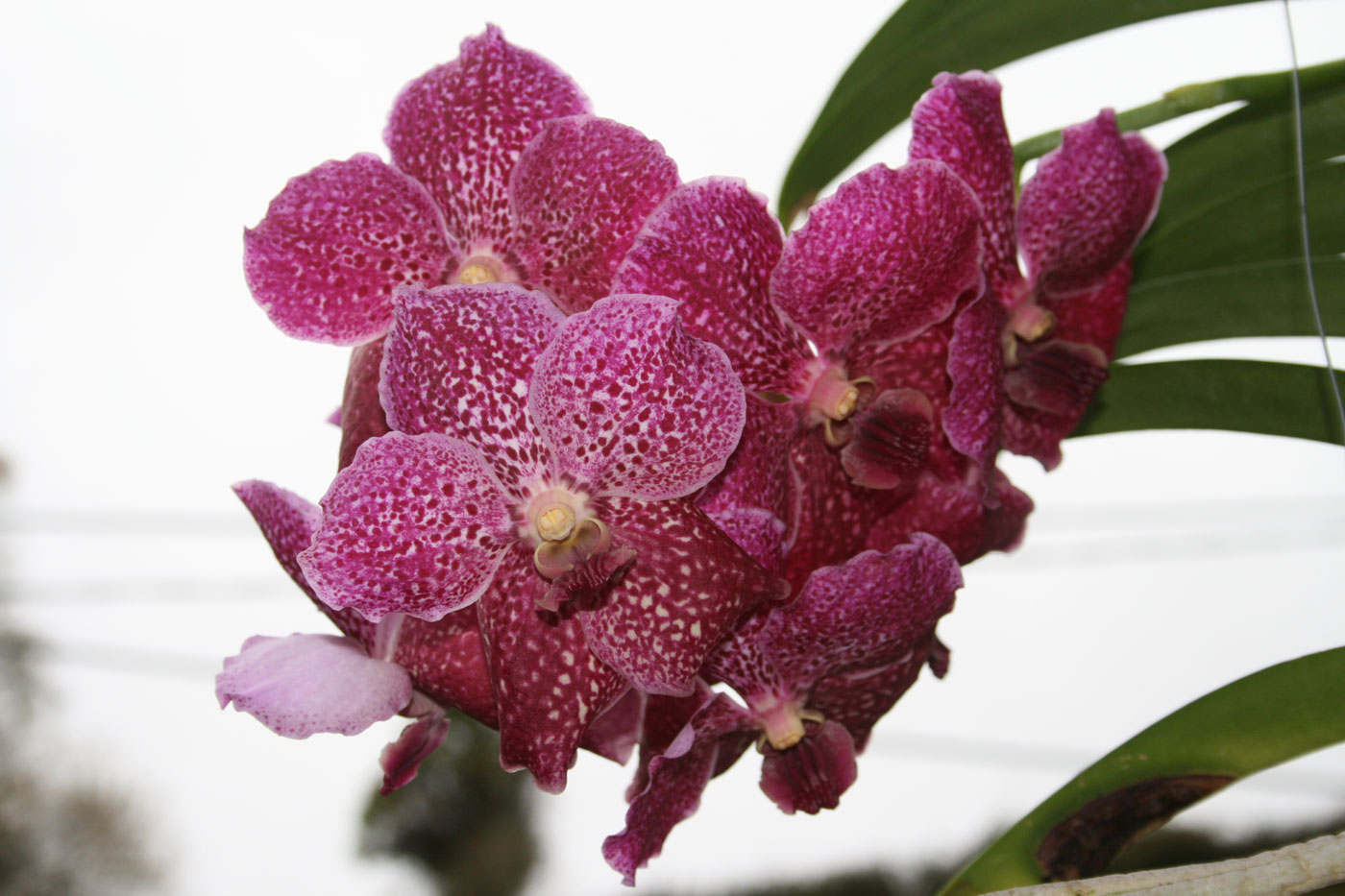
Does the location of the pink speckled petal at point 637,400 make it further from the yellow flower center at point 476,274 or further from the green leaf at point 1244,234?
the green leaf at point 1244,234

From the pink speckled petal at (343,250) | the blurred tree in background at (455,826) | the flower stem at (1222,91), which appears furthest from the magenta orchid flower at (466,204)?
the blurred tree in background at (455,826)

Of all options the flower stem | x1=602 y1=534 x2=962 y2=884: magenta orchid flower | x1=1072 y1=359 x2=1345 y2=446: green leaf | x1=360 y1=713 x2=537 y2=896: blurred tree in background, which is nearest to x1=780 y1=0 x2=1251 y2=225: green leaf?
the flower stem

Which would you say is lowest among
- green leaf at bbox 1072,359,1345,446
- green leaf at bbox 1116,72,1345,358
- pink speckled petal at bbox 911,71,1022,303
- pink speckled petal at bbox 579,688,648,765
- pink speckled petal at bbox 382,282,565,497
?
pink speckled petal at bbox 579,688,648,765

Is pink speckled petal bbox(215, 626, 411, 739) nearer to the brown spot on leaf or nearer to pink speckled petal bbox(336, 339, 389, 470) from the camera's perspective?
pink speckled petal bbox(336, 339, 389, 470)

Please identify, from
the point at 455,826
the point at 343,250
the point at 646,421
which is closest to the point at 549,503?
the point at 646,421

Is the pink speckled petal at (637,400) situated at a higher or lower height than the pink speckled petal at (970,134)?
lower

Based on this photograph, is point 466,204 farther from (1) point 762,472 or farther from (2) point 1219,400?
(2) point 1219,400
